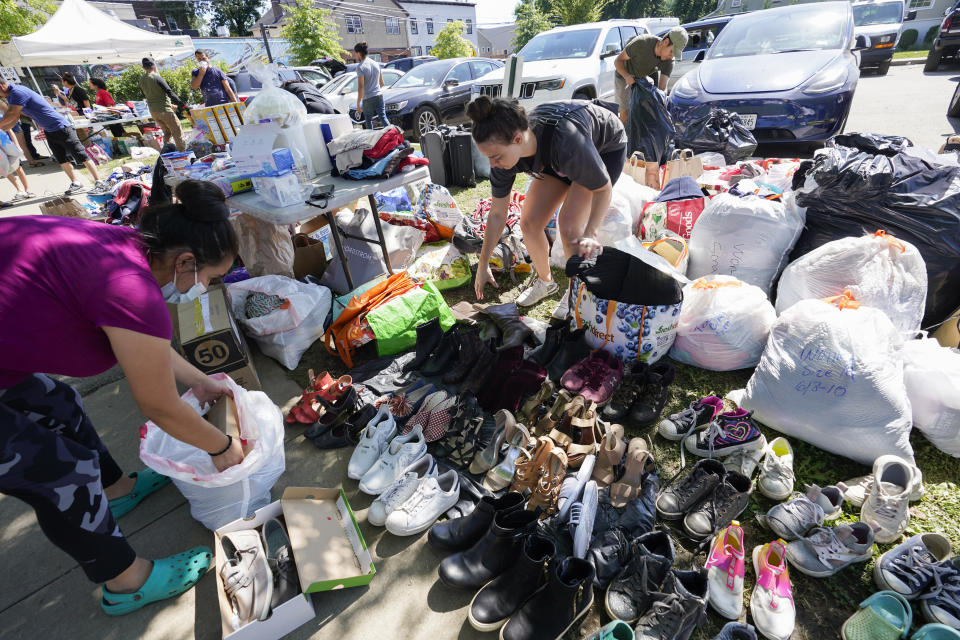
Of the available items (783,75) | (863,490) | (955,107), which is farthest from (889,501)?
(955,107)

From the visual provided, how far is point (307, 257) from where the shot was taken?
12.2ft

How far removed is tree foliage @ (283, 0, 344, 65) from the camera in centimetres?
1805

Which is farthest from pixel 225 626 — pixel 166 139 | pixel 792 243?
pixel 166 139

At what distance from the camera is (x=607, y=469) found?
76.7 inches

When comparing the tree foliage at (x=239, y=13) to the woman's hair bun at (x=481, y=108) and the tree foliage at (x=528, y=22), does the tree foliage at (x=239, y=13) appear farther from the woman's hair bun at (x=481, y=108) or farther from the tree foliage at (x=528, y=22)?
the woman's hair bun at (x=481, y=108)

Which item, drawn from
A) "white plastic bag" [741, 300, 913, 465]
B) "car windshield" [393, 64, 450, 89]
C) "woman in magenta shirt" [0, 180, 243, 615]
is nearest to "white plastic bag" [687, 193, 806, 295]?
"white plastic bag" [741, 300, 913, 465]

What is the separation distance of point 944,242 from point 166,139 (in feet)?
38.3

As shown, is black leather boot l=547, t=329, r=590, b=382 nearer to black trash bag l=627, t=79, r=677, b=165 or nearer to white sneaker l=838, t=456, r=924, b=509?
white sneaker l=838, t=456, r=924, b=509

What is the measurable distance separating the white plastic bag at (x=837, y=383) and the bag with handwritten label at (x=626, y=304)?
522mm

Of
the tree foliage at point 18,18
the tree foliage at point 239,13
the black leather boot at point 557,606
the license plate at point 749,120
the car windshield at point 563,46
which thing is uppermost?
the tree foliage at point 239,13

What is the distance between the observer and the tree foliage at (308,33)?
1805 centimetres

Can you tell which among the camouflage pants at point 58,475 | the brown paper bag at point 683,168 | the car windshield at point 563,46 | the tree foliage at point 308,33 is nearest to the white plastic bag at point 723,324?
the brown paper bag at point 683,168

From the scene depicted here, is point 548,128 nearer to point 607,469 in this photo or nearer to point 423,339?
point 423,339

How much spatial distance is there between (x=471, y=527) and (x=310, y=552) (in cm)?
63
